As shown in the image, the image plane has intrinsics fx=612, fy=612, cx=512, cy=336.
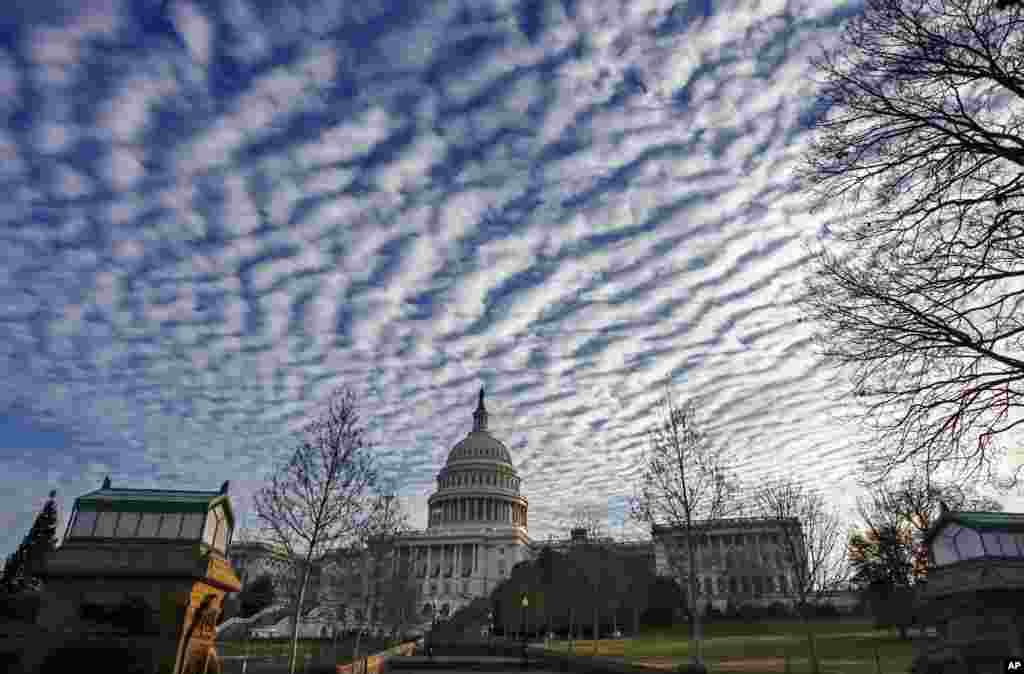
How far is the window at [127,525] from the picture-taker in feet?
72.0

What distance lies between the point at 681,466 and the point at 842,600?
71.5 metres

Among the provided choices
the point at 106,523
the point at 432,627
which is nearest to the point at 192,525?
the point at 106,523

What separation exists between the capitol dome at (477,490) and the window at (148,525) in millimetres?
112039

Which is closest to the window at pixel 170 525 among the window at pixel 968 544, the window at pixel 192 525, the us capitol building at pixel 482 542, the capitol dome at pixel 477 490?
the window at pixel 192 525

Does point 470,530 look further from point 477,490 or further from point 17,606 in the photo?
point 17,606

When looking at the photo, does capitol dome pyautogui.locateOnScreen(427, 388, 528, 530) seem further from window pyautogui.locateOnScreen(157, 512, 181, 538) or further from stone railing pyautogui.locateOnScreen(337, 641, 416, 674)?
window pyautogui.locateOnScreen(157, 512, 181, 538)

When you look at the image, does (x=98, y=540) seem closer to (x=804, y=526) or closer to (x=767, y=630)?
(x=804, y=526)

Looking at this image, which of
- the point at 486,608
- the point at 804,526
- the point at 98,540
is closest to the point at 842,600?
Answer: the point at 486,608

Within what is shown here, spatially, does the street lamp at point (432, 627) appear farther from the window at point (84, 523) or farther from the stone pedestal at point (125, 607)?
the window at point (84, 523)

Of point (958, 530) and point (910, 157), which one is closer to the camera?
point (910, 157)

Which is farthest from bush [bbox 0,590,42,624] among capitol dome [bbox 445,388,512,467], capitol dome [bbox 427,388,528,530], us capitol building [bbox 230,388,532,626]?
capitol dome [bbox 445,388,512,467]

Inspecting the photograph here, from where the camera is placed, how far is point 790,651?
4228 centimetres

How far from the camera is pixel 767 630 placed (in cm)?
6650

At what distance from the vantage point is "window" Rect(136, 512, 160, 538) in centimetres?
2206
